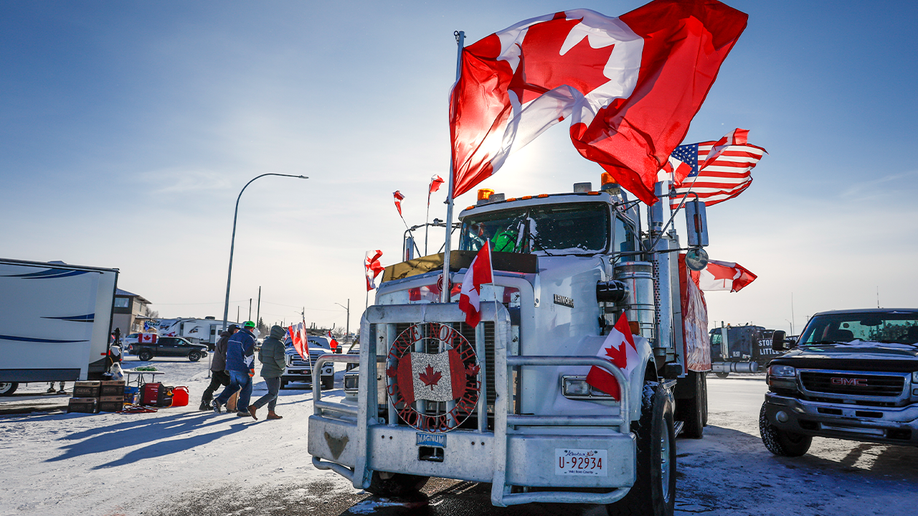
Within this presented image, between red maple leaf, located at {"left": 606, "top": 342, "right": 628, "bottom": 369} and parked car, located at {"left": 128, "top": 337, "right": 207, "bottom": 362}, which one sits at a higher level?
red maple leaf, located at {"left": 606, "top": 342, "right": 628, "bottom": 369}

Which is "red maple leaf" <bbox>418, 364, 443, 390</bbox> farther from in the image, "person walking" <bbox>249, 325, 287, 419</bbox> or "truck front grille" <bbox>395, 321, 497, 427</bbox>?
"person walking" <bbox>249, 325, 287, 419</bbox>

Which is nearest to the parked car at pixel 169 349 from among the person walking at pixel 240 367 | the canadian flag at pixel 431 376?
the person walking at pixel 240 367

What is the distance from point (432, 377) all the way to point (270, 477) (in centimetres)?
Result: 298

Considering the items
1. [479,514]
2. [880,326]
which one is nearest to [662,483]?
[479,514]

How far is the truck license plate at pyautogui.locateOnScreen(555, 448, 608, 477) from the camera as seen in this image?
327 centimetres

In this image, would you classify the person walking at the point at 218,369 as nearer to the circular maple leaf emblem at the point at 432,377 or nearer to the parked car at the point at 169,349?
the circular maple leaf emblem at the point at 432,377

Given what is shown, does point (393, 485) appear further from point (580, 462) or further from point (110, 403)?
point (110, 403)

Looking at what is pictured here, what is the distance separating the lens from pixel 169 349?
36.2m

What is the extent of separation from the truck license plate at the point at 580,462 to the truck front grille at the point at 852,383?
4616mm

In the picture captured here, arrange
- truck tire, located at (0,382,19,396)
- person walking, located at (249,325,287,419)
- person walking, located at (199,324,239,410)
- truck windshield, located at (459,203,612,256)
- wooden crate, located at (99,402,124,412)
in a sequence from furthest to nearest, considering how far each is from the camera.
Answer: truck tire, located at (0,382,19,396) < person walking, located at (199,324,239,410) < wooden crate, located at (99,402,124,412) < person walking, located at (249,325,287,419) < truck windshield, located at (459,203,612,256)

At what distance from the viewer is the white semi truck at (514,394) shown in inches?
131

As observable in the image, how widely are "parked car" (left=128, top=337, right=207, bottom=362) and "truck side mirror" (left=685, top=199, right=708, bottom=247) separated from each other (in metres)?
37.8

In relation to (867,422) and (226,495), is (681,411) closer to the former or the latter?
(867,422)

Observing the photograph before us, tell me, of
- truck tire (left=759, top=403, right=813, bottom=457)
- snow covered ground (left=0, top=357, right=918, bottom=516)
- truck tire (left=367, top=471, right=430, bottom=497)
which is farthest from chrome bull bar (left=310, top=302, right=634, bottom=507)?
truck tire (left=759, top=403, right=813, bottom=457)
